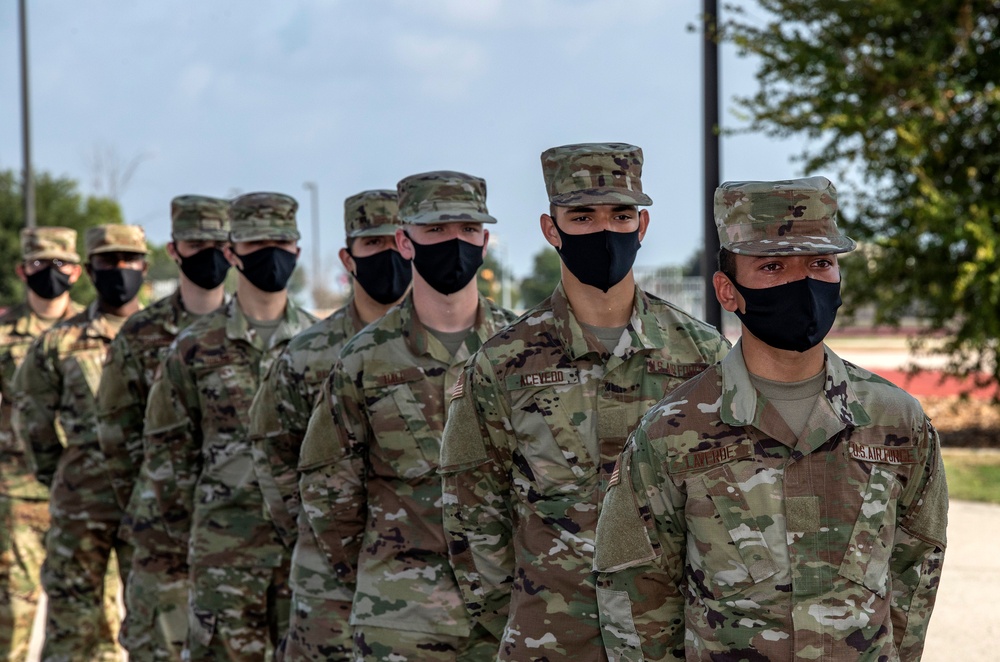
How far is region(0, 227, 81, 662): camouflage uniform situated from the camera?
8.35 m

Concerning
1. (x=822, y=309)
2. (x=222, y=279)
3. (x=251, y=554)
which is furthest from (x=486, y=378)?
(x=222, y=279)

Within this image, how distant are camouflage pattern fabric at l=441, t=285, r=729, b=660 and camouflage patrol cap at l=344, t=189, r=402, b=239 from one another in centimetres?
176

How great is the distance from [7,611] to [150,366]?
2155 millimetres

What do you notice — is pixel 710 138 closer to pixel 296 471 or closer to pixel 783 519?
pixel 296 471

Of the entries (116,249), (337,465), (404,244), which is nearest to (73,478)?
(116,249)

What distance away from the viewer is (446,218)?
203 inches

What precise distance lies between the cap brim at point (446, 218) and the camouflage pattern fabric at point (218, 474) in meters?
1.63

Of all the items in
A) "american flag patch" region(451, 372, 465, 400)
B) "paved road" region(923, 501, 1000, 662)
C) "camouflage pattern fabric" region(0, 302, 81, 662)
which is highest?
"american flag patch" region(451, 372, 465, 400)

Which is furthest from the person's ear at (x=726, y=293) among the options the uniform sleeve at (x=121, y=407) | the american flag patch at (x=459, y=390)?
the uniform sleeve at (x=121, y=407)

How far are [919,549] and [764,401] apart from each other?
0.57m

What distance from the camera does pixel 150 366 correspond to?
7445 mm

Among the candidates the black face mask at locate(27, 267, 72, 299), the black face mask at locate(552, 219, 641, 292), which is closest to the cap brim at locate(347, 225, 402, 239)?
the black face mask at locate(552, 219, 641, 292)

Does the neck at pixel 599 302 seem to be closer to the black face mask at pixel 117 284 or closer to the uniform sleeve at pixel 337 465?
the uniform sleeve at pixel 337 465

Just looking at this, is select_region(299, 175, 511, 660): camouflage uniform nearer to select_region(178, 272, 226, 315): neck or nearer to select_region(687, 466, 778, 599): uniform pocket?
select_region(687, 466, 778, 599): uniform pocket
